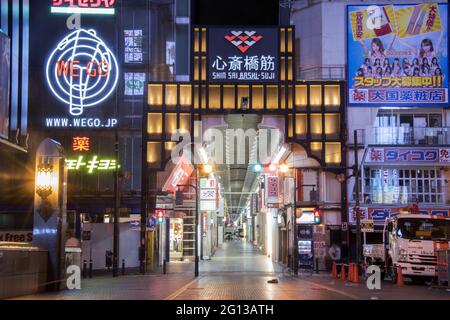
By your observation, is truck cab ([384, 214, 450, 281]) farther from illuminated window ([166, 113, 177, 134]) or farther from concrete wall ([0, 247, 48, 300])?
illuminated window ([166, 113, 177, 134])

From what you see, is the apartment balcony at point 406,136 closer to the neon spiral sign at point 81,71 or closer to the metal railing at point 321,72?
the metal railing at point 321,72

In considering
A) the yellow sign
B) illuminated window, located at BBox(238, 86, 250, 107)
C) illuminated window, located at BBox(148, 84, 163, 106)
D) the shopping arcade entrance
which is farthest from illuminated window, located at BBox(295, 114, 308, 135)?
illuminated window, located at BBox(148, 84, 163, 106)

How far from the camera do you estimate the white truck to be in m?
31.4

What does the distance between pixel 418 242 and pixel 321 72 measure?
56.1 ft

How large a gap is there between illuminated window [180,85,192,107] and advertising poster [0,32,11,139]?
18.3 metres

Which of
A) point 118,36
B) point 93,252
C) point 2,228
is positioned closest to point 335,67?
point 118,36

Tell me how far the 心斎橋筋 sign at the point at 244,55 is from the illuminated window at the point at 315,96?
2462mm

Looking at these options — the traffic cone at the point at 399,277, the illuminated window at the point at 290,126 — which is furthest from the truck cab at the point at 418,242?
the illuminated window at the point at 290,126

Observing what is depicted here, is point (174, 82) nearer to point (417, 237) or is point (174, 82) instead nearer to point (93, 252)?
point (93, 252)

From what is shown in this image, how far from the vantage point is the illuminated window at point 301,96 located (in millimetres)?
44844

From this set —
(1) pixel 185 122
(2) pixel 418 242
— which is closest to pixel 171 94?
(1) pixel 185 122

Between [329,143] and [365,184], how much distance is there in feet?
11.5

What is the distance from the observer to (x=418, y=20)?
45.0m

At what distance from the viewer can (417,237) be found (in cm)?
3192
